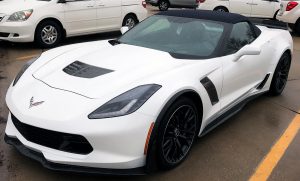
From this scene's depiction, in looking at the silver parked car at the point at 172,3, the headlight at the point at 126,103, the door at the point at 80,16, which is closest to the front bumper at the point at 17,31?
the door at the point at 80,16

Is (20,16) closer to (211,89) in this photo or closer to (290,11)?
(211,89)

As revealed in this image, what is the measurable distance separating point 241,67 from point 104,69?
1635 millimetres

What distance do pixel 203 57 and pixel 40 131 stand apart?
1.82 metres

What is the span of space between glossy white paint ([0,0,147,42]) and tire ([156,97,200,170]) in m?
5.36

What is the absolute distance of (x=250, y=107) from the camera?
5.30 m

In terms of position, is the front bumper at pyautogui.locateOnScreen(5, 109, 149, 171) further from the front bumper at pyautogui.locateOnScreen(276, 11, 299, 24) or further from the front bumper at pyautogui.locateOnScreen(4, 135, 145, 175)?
the front bumper at pyautogui.locateOnScreen(276, 11, 299, 24)

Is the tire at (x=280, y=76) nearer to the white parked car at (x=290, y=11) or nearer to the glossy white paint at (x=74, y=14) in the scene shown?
the glossy white paint at (x=74, y=14)

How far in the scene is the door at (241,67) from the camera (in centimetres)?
412

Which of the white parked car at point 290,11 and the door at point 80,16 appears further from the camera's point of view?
the white parked car at point 290,11

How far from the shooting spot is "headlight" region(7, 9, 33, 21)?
7.78m

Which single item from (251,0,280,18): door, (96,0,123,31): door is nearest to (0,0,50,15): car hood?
(96,0,123,31): door

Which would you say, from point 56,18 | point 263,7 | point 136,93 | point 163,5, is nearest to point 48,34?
point 56,18

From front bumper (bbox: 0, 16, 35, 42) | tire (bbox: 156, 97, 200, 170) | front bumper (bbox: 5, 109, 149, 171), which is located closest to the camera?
front bumper (bbox: 5, 109, 149, 171)

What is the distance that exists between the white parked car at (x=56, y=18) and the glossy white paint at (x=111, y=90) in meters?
3.72
